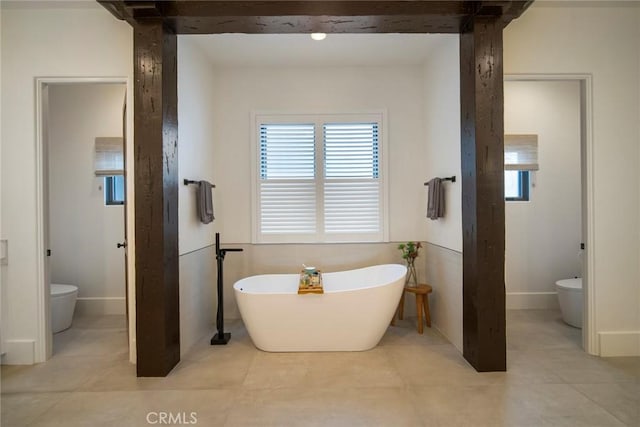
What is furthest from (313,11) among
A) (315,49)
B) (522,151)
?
(522,151)

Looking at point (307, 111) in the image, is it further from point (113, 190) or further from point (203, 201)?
point (113, 190)

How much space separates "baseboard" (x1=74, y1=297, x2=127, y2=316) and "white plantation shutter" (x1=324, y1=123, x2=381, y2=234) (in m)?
2.54

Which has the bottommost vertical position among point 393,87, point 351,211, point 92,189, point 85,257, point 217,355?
point 217,355

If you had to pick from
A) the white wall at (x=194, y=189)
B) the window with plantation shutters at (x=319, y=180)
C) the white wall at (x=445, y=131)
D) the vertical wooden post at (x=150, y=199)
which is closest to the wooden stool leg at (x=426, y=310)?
the white wall at (x=445, y=131)

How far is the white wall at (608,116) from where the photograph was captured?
273cm

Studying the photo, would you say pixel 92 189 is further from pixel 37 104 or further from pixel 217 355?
pixel 217 355

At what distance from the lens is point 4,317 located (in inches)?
106

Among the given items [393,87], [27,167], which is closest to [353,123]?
[393,87]

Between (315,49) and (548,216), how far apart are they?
3171 mm

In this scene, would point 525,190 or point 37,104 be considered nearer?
point 37,104

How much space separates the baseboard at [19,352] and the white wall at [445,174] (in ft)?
11.0

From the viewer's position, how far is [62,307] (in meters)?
3.41

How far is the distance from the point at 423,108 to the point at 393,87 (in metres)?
0.39

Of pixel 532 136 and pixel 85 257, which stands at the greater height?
pixel 532 136
